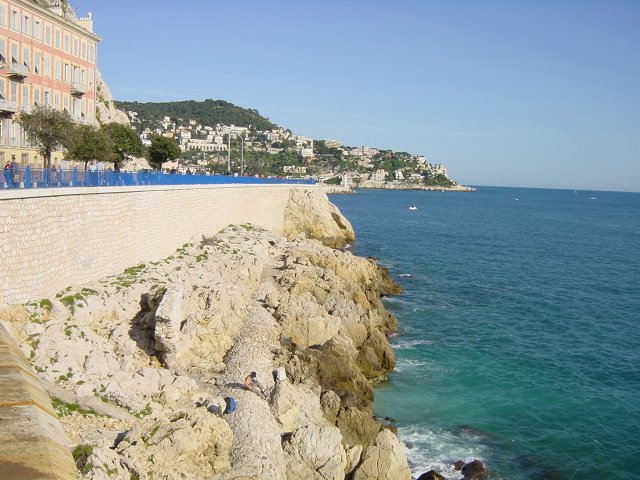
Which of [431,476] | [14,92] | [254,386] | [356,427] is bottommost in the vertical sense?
[431,476]

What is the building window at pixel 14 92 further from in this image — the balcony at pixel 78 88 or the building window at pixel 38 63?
the balcony at pixel 78 88

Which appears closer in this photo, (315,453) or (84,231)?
(315,453)

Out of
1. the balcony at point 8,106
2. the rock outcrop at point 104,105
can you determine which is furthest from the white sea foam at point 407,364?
the rock outcrop at point 104,105

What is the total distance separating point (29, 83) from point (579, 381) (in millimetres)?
30805

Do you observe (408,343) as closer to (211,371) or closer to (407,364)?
(407,364)

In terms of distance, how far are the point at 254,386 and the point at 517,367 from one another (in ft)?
48.1

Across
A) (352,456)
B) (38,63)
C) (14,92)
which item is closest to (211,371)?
(352,456)

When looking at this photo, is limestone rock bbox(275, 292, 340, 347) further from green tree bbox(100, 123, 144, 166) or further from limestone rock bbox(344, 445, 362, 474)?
green tree bbox(100, 123, 144, 166)

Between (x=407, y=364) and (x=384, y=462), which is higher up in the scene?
(x=384, y=462)

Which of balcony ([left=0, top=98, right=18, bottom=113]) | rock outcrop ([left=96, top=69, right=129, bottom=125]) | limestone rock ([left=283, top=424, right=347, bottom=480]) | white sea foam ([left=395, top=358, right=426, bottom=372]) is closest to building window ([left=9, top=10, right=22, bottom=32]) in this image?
balcony ([left=0, top=98, right=18, bottom=113])

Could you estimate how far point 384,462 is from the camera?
15.4 m

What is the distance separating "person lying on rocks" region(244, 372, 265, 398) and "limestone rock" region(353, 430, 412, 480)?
126 inches

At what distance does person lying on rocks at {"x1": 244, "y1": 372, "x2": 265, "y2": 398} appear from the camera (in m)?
16.4

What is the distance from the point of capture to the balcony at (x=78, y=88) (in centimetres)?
3653
